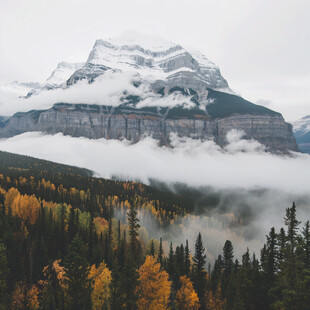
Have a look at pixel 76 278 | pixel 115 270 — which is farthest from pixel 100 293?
pixel 76 278

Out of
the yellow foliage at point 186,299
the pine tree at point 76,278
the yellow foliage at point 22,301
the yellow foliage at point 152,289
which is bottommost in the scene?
the yellow foliage at point 186,299

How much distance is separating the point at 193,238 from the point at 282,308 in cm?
13049

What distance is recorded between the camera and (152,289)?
5178 centimetres

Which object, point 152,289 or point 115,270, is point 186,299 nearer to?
point 152,289

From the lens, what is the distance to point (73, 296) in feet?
A: 148

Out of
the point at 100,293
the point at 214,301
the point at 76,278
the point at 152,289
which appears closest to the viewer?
the point at 76,278

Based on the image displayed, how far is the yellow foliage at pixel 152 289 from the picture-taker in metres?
49.3

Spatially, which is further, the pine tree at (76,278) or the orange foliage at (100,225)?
the orange foliage at (100,225)

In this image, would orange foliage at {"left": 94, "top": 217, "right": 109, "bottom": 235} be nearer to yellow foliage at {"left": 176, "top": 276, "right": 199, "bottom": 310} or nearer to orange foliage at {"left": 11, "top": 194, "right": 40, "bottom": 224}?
orange foliage at {"left": 11, "top": 194, "right": 40, "bottom": 224}

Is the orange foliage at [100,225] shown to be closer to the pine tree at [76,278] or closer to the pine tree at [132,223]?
the pine tree at [132,223]

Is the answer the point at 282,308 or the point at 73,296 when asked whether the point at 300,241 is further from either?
the point at 73,296

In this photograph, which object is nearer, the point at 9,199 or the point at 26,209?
the point at 26,209

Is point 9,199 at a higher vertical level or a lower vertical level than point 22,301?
higher

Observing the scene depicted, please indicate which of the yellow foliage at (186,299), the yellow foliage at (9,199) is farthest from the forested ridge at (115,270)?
the yellow foliage at (9,199)
